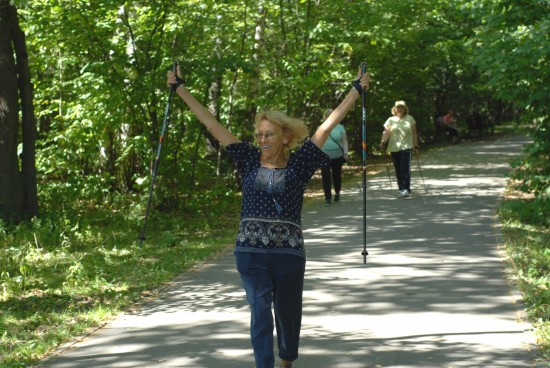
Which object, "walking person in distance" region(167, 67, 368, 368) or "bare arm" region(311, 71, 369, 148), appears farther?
"bare arm" region(311, 71, 369, 148)

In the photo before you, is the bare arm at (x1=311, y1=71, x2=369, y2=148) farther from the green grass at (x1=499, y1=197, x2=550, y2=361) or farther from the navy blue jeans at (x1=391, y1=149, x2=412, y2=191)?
the navy blue jeans at (x1=391, y1=149, x2=412, y2=191)

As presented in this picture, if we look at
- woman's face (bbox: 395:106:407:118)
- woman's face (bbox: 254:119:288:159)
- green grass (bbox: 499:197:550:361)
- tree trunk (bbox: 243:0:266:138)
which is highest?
tree trunk (bbox: 243:0:266:138)

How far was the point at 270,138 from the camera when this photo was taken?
5695 millimetres

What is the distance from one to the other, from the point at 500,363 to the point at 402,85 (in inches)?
946

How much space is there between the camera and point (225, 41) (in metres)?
16.8

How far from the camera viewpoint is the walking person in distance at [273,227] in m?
5.59

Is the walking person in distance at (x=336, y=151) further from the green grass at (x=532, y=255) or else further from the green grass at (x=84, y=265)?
the green grass at (x=532, y=255)

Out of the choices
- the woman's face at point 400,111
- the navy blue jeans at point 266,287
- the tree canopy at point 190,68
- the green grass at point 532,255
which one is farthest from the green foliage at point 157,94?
the navy blue jeans at point 266,287

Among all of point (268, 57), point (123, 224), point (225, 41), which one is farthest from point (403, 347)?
point (268, 57)

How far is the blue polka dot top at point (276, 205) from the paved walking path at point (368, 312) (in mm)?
1269

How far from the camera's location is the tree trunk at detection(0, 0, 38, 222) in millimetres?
13180

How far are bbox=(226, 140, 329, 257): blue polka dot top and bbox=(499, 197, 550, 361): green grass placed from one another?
2.20 m

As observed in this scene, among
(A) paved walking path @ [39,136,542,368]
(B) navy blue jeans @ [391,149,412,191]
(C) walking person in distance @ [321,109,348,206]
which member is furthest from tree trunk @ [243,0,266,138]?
(A) paved walking path @ [39,136,542,368]

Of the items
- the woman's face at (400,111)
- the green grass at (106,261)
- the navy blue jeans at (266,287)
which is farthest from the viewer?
the woman's face at (400,111)
